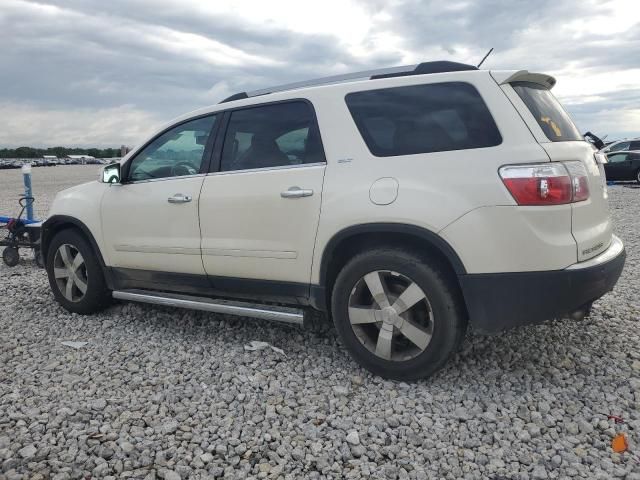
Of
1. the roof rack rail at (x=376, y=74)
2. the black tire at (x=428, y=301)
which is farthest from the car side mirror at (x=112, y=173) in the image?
the black tire at (x=428, y=301)

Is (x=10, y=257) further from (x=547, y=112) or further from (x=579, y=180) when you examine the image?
(x=579, y=180)

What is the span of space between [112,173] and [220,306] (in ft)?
5.33

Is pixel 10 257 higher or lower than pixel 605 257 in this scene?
lower

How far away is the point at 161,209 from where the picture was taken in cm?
448

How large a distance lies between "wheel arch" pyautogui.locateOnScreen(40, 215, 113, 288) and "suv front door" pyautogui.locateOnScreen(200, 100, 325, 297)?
4.17 ft

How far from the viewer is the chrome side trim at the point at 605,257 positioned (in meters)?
3.17

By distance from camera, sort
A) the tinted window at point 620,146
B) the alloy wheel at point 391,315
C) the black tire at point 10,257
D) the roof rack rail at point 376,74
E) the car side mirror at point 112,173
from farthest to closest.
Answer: the tinted window at point 620,146
the black tire at point 10,257
the car side mirror at point 112,173
the roof rack rail at point 376,74
the alloy wheel at point 391,315

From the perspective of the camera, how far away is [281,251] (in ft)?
12.7

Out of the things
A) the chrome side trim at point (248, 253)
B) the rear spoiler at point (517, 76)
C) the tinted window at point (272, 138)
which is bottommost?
the chrome side trim at point (248, 253)

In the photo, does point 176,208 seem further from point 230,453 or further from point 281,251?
point 230,453

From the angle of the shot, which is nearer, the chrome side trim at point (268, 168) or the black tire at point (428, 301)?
the black tire at point (428, 301)

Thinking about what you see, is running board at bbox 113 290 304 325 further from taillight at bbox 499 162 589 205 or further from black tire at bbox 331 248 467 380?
taillight at bbox 499 162 589 205

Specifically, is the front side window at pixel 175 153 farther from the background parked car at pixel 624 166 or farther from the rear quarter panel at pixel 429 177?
the background parked car at pixel 624 166

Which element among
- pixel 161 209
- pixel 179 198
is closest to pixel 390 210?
pixel 179 198
